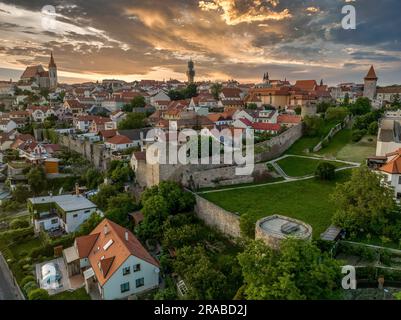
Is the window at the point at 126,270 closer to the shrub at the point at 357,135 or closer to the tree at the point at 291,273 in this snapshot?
the tree at the point at 291,273

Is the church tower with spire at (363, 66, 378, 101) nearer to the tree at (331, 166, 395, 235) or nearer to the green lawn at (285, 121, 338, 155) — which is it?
the green lawn at (285, 121, 338, 155)

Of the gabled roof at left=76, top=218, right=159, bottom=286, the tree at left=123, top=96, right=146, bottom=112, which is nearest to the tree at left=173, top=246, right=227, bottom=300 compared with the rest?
the gabled roof at left=76, top=218, right=159, bottom=286

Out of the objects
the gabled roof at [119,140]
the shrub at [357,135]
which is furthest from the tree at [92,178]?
the shrub at [357,135]

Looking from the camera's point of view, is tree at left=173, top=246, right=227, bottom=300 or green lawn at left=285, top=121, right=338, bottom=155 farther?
green lawn at left=285, top=121, right=338, bottom=155

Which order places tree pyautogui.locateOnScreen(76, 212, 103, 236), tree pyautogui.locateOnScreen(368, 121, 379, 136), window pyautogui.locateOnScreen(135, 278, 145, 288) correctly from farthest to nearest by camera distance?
tree pyautogui.locateOnScreen(368, 121, 379, 136) → tree pyautogui.locateOnScreen(76, 212, 103, 236) → window pyautogui.locateOnScreen(135, 278, 145, 288)

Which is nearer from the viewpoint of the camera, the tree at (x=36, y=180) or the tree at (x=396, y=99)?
the tree at (x=36, y=180)
